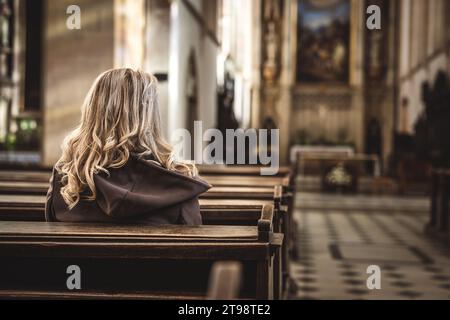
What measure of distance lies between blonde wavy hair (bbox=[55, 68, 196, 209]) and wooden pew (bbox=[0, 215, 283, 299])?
8.7 inches

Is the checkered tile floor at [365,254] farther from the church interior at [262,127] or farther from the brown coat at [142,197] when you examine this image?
the brown coat at [142,197]

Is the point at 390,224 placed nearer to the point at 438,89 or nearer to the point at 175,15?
the point at 175,15

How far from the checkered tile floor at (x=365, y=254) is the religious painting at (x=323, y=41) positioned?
527 inches

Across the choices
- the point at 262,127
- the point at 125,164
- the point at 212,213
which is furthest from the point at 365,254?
the point at 262,127

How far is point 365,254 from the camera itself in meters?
7.59

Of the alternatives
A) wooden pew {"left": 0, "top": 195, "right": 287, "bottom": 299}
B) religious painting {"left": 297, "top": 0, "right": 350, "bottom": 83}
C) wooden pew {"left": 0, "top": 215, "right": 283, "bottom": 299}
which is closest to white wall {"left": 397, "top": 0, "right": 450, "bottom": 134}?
religious painting {"left": 297, "top": 0, "right": 350, "bottom": 83}

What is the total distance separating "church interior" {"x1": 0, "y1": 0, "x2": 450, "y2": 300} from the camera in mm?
2221

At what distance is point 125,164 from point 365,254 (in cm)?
553

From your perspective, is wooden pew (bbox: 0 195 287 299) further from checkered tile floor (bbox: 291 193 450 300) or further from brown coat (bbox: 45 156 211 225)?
checkered tile floor (bbox: 291 193 450 300)

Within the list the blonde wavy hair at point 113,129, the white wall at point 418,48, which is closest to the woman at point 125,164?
the blonde wavy hair at point 113,129

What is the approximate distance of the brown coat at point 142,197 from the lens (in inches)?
96.0

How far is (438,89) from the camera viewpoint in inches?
655

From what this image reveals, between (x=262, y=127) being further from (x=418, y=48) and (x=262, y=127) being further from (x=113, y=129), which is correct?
(x=113, y=129)

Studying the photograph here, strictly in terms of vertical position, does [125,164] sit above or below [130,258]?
above
